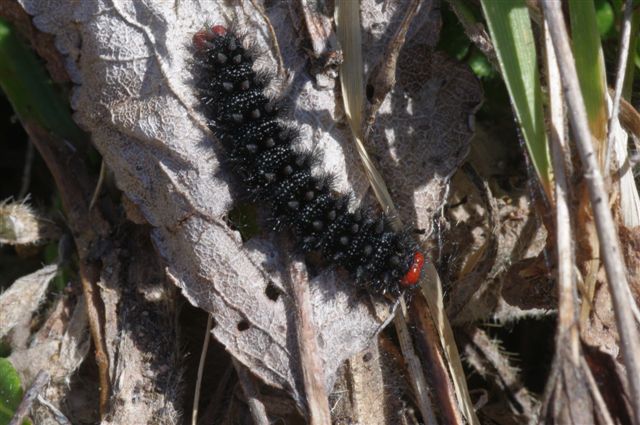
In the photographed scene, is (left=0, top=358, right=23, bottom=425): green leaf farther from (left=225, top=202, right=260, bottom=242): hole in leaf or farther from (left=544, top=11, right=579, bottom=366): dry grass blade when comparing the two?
(left=544, top=11, right=579, bottom=366): dry grass blade

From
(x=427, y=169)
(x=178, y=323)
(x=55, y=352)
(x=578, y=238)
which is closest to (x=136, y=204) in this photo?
(x=178, y=323)

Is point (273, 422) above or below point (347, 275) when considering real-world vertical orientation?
below

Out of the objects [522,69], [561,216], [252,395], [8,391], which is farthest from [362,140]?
[8,391]

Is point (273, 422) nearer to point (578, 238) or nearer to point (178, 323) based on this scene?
point (178, 323)

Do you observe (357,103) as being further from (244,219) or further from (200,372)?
(200,372)

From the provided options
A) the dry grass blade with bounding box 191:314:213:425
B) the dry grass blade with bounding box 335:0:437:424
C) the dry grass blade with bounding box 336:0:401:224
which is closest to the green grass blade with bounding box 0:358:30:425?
the dry grass blade with bounding box 191:314:213:425

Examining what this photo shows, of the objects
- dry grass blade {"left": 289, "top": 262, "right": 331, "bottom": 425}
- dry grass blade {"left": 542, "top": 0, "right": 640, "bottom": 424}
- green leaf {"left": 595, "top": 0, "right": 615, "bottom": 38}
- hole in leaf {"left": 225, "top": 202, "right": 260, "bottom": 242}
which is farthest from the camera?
green leaf {"left": 595, "top": 0, "right": 615, "bottom": 38}

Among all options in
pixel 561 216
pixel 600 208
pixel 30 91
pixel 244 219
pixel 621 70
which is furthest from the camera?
pixel 30 91
